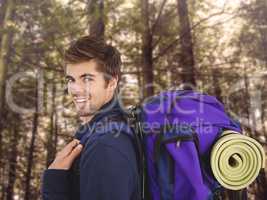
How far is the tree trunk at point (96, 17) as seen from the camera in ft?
24.8

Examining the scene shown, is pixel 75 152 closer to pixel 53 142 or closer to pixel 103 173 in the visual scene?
pixel 103 173

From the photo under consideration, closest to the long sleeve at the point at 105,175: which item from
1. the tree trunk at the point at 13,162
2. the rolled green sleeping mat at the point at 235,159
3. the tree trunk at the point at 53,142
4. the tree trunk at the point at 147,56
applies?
the rolled green sleeping mat at the point at 235,159

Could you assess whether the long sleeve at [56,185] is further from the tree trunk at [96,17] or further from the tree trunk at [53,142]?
the tree trunk at [53,142]

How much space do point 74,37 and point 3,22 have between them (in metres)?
1.74

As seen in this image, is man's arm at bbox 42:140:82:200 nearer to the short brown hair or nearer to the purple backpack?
the purple backpack

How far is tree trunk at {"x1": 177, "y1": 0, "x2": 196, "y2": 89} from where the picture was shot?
919 centimetres

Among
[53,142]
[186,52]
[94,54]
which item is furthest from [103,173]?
[53,142]

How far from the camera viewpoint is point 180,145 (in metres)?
1.90

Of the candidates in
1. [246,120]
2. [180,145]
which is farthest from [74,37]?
[180,145]

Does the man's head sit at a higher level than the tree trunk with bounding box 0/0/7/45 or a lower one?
lower

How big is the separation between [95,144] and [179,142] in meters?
0.46

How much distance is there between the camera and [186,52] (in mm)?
9352

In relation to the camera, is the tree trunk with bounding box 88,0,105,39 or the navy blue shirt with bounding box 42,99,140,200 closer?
the navy blue shirt with bounding box 42,99,140,200

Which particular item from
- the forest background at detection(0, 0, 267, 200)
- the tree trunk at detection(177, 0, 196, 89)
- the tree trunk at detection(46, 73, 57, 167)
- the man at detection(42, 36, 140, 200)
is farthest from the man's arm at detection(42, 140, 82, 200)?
the tree trunk at detection(46, 73, 57, 167)
